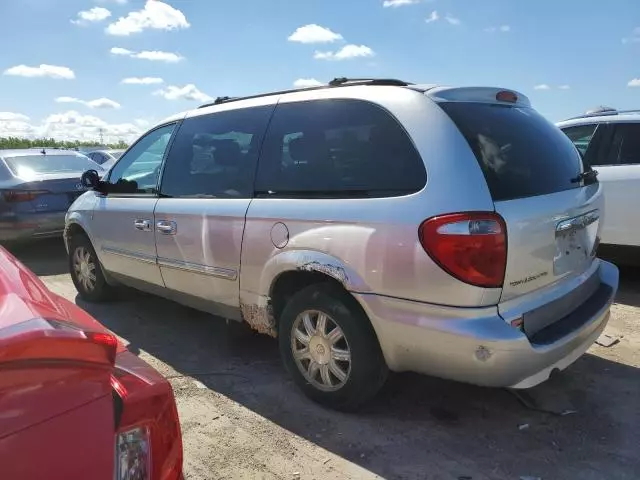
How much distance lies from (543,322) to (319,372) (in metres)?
1.25

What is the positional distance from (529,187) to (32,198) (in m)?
6.54

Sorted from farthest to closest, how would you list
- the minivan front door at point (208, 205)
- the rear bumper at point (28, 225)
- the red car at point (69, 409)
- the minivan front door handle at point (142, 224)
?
the rear bumper at point (28, 225), the minivan front door handle at point (142, 224), the minivan front door at point (208, 205), the red car at point (69, 409)

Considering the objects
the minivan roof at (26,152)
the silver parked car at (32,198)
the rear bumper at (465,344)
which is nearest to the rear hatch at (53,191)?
the silver parked car at (32,198)

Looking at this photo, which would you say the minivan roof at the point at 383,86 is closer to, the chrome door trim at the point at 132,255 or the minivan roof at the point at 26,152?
the chrome door trim at the point at 132,255

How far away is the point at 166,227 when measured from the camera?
153 inches

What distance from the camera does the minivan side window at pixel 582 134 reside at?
542 centimetres

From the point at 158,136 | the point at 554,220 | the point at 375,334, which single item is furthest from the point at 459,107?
the point at 158,136

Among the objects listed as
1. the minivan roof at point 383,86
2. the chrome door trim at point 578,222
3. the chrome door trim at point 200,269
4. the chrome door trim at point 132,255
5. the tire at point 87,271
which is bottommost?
the tire at point 87,271

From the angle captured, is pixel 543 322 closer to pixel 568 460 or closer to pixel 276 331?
pixel 568 460

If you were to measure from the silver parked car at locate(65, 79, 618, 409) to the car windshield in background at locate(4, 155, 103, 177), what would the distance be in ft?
15.7

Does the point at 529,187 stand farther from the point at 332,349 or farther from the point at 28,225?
the point at 28,225

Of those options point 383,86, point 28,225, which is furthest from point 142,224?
point 28,225

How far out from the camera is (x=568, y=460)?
2617mm

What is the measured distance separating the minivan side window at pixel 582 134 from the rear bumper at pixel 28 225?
6.37 m
